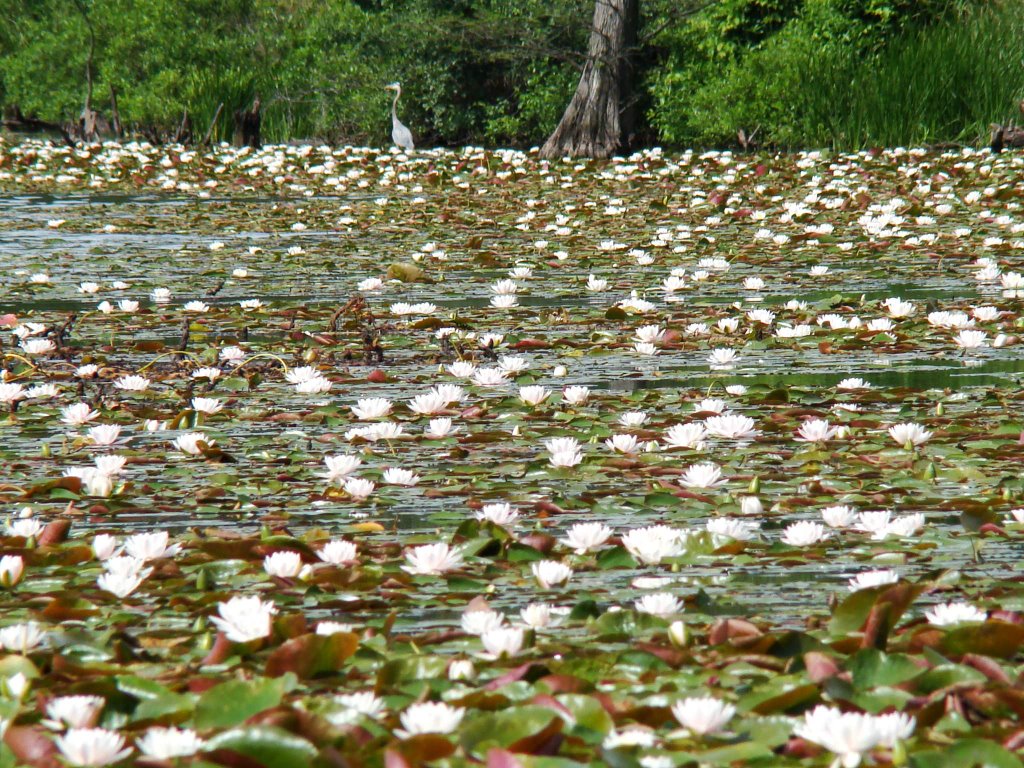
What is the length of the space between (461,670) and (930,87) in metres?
14.4

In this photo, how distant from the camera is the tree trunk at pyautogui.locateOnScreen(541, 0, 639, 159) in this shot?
17750 mm

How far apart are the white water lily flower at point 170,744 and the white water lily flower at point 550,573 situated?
2.22 feet

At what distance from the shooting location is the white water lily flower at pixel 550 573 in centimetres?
198

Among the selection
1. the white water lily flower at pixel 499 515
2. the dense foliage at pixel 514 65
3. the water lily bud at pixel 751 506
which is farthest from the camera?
the dense foliage at pixel 514 65

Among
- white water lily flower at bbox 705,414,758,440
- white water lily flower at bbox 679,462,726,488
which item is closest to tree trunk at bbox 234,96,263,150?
white water lily flower at bbox 705,414,758,440

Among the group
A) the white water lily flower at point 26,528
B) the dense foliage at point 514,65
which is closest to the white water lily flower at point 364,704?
the white water lily flower at point 26,528

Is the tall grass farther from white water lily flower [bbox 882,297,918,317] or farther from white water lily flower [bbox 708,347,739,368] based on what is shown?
white water lily flower [bbox 708,347,739,368]

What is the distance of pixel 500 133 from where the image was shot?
911 inches

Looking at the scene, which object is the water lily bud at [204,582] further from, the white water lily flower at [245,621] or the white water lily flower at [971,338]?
the white water lily flower at [971,338]

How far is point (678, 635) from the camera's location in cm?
175

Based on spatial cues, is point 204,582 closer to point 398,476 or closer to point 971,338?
point 398,476

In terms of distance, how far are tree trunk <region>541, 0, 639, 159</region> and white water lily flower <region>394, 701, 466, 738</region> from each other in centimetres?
1641

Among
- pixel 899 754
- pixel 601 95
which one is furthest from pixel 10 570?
pixel 601 95

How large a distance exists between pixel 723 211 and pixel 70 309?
5053 mm
